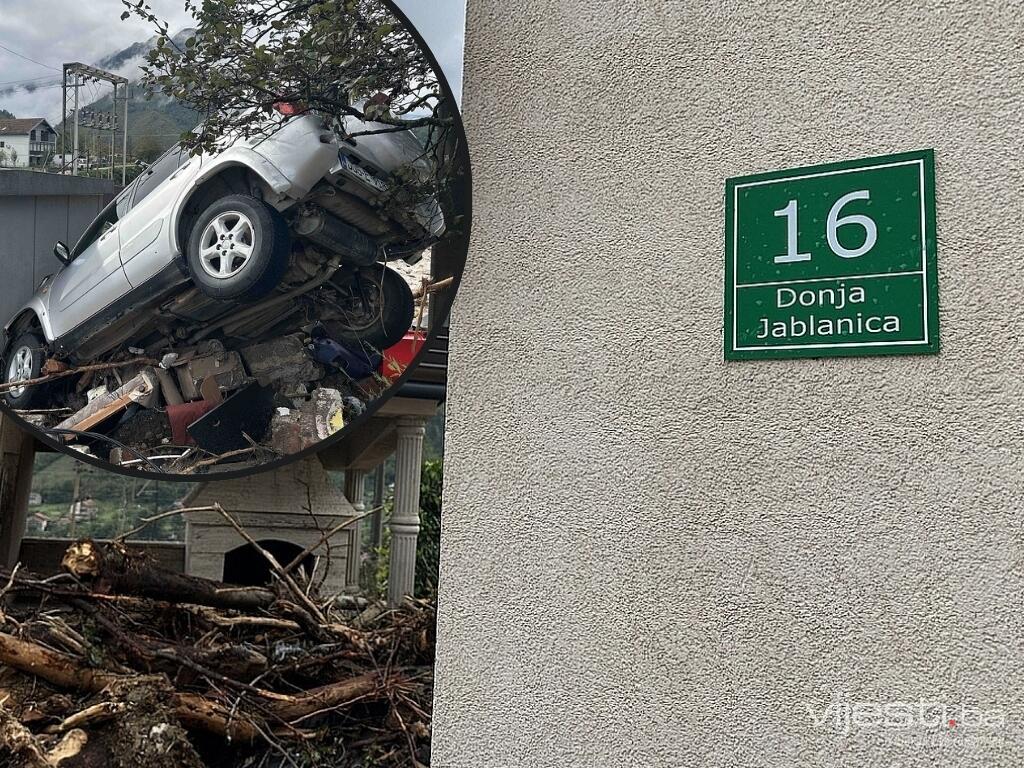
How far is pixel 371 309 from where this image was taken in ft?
11.3

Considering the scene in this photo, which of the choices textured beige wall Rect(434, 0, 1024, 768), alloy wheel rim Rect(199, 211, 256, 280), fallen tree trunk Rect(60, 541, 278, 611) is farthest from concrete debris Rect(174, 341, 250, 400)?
fallen tree trunk Rect(60, 541, 278, 611)

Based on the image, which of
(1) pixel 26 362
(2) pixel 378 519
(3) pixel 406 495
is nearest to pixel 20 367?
(1) pixel 26 362

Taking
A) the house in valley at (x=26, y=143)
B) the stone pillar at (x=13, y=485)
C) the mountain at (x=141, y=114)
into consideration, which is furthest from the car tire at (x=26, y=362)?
the stone pillar at (x=13, y=485)

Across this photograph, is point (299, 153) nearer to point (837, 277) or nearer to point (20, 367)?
point (20, 367)

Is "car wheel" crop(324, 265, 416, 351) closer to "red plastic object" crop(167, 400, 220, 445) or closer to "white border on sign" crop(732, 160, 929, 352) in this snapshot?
"red plastic object" crop(167, 400, 220, 445)

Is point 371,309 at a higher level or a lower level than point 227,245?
lower

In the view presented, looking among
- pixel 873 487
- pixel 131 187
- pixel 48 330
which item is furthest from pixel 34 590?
pixel 873 487

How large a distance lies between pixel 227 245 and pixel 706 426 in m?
1.69

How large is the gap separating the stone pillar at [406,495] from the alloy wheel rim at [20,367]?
5.04 meters

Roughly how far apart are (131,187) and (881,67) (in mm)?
2427

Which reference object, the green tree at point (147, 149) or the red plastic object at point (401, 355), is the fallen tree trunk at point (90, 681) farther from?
the green tree at point (147, 149)

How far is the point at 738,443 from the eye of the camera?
8.51 ft

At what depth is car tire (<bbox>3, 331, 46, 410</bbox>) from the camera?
143 inches

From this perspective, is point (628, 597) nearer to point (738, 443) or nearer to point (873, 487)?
point (738, 443)
